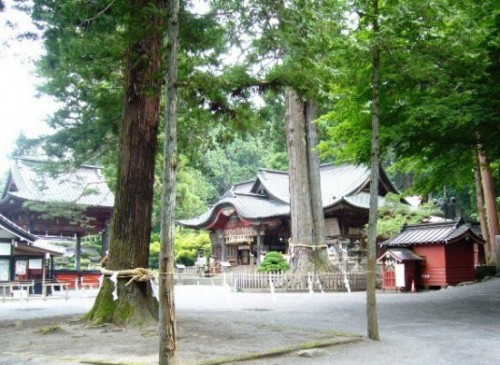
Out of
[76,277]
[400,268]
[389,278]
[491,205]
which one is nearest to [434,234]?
[400,268]

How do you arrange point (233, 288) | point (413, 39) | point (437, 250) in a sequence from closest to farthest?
point (413, 39) < point (437, 250) < point (233, 288)

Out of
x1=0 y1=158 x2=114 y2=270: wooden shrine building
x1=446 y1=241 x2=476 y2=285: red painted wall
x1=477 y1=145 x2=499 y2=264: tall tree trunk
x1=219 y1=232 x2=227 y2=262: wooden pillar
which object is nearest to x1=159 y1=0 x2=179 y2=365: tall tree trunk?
x1=446 y1=241 x2=476 y2=285: red painted wall

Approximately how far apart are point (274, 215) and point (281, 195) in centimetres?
347

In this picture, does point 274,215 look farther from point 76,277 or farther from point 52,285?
point 52,285

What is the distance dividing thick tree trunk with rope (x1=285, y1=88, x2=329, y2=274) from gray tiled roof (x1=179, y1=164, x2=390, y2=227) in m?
6.22

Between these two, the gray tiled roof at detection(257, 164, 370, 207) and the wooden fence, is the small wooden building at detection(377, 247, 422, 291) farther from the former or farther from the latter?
the gray tiled roof at detection(257, 164, 370, 207)

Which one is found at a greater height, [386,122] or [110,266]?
[386,122]

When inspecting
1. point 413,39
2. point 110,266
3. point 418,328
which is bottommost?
point 418,328

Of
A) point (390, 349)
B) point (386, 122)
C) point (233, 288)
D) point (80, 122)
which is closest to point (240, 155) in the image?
point (233, 288)

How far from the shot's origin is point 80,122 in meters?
15.4

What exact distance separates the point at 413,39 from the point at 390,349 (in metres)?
4.66

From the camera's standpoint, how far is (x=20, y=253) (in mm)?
20844

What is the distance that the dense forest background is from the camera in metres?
6.93

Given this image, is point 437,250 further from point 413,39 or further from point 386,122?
point 413,39
